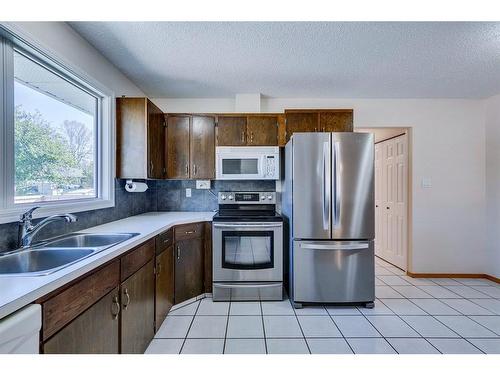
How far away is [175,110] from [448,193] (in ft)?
12.6

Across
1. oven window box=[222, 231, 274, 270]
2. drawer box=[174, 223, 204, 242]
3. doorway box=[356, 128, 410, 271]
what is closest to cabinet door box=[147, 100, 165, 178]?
drawer box=[174, 223, 204, 242]

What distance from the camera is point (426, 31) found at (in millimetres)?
1970

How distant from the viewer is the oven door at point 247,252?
273cm

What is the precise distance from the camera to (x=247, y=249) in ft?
9.01

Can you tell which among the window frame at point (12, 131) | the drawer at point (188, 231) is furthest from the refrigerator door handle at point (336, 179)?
the window frame at point (12, 131)

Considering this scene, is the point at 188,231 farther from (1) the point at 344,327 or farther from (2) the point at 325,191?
(1) the point at 344,327

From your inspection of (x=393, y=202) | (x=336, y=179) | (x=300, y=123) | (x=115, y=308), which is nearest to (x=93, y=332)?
(x=115, y=308)

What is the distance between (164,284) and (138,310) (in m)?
0.54

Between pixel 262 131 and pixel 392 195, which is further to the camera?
pixel 392 195

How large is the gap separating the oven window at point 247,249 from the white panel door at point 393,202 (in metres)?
2.18

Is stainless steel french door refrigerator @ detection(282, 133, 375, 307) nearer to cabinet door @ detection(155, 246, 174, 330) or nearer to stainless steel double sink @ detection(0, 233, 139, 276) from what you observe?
→ cabinet door @ detection(155, 246, 174, 330)

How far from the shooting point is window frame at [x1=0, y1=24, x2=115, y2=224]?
4.70ft

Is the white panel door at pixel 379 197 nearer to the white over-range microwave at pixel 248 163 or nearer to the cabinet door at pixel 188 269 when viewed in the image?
the white over-range microwave at pixel 248 163

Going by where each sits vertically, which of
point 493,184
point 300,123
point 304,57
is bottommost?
point 493,184
